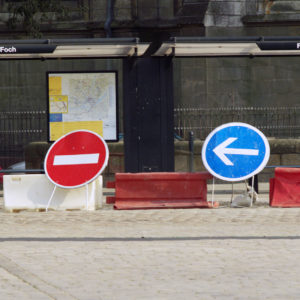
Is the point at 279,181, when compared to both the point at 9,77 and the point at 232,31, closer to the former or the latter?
the point at 232,31

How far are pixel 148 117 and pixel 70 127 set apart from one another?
138 centimetres

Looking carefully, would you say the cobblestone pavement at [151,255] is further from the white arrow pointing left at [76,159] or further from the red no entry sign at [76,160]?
the white arrow pointing left at [76,159]

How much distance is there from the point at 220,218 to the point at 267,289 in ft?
18.6

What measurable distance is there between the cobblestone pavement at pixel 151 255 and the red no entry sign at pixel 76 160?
54 centimetres

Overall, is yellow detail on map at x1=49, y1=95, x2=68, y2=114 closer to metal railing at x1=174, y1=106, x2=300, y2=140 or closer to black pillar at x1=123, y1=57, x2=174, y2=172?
black pillar at x1=123, y1=57, x2=174, y2=172

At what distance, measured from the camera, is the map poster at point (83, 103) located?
55.9 ft

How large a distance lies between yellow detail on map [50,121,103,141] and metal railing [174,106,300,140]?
5.98m

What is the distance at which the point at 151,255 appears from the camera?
9672 millimetres

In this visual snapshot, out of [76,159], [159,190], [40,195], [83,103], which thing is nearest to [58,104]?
[83,103]

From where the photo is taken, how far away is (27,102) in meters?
35.8

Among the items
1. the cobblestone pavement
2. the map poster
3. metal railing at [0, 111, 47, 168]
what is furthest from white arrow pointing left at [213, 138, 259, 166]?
metal railing at [0, 111, 47, 168]

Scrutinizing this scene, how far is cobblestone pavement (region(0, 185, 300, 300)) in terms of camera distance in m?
7.75

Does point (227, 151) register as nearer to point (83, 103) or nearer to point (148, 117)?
point (148, 117)

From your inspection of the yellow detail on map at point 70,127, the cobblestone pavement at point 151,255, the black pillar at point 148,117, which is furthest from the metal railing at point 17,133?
the cobblestone pavement at point 151,255
